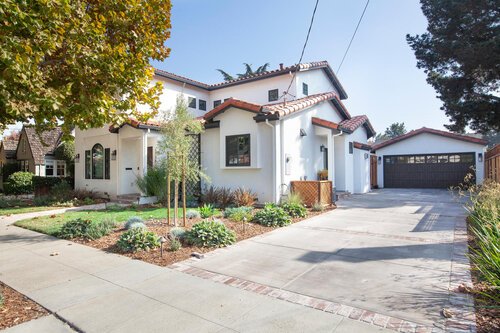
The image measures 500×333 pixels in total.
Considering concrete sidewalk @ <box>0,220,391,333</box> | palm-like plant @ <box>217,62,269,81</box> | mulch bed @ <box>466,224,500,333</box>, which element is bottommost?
concrete sidewalk @ <box>0,220,391,333</box>

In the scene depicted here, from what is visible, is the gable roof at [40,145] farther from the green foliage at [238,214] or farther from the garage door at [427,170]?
the garage door at [427,170]

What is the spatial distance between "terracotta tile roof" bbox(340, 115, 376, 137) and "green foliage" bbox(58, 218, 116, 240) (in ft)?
40.1

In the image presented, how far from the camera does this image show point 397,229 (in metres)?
7.77

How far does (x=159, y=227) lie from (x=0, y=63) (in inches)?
215

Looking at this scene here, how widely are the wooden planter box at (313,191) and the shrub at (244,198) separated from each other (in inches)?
67.3

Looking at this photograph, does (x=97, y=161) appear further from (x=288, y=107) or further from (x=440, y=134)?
(x=440, y=134)

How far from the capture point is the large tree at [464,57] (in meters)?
13.1

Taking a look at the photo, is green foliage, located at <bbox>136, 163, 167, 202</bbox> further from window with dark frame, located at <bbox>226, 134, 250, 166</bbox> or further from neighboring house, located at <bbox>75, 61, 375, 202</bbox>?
window with dark frame, located at <bbox>226, 134, 250, 166</bbox>

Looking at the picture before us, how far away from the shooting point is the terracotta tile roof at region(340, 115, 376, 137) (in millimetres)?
15847

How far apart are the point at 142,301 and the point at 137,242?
2494 millimetres

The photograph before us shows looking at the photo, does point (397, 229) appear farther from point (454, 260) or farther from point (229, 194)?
point (229, 194)

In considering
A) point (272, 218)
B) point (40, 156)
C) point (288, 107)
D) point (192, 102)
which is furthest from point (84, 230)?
point (40, 156)

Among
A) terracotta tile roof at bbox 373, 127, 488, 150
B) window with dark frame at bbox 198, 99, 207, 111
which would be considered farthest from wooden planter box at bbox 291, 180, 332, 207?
terracotta tile roof at bbox 373, 127, 488, 150

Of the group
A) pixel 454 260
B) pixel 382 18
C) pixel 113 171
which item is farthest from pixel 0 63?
pixel 113 171
